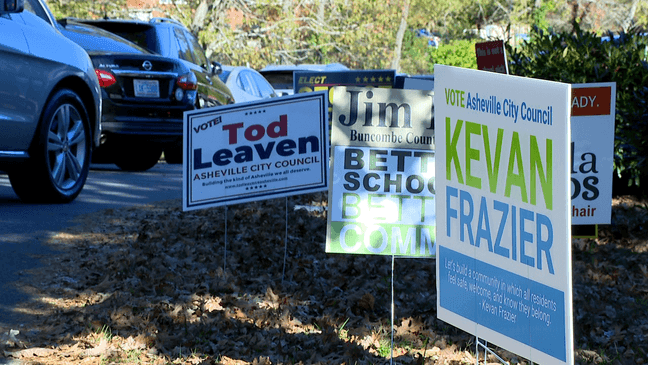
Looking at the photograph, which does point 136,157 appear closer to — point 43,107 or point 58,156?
point 58,156

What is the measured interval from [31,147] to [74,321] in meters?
3.04

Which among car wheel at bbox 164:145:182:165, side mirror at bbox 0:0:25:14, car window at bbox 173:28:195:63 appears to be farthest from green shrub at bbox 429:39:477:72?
side mirror at bbox 0:0:25:14

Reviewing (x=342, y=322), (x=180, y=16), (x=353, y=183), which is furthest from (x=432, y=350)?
(x=180, y=16)

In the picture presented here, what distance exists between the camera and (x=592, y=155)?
6129 millimetres

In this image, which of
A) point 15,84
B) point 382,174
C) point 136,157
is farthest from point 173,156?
point 382,174

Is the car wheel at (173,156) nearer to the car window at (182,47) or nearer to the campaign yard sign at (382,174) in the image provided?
A: the car window at (182,47)

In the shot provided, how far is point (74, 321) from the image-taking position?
16.3 feet

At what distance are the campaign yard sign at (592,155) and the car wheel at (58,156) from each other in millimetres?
4156

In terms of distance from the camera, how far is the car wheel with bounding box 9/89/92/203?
25.4 ft

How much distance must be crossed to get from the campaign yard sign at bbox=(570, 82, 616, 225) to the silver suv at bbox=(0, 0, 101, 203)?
4.10m

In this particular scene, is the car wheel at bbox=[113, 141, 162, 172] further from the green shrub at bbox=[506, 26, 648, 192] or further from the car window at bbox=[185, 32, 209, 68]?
the green shrub at bbox=[506, 26, 648, 192]

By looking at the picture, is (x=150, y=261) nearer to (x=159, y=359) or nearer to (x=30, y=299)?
(x=30, y=299)

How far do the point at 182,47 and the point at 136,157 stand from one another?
1.56 m

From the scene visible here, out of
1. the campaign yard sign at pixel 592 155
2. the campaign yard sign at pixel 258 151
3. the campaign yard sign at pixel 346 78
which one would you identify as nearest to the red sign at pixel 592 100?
the campaign yard sign at pixel 592 155
